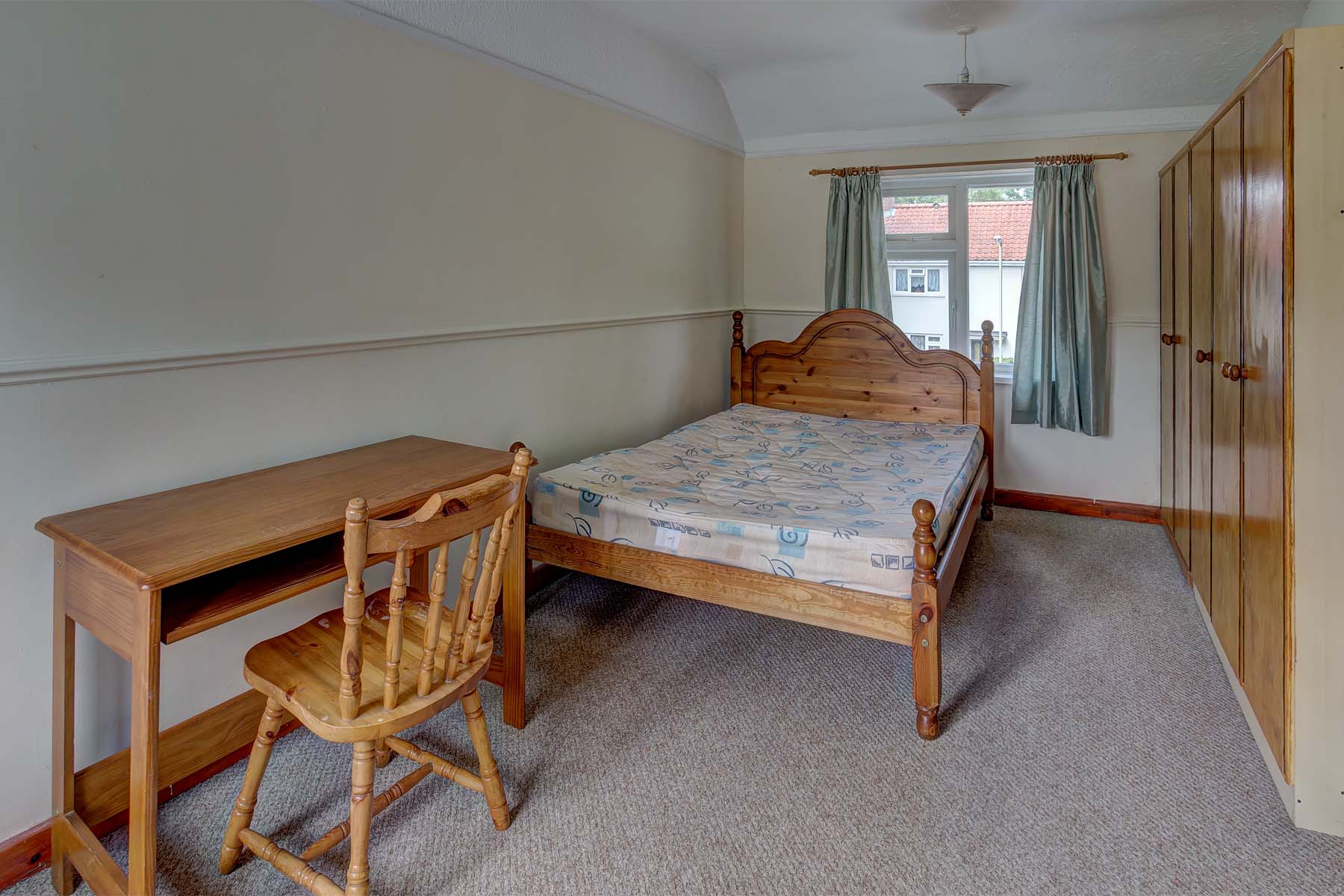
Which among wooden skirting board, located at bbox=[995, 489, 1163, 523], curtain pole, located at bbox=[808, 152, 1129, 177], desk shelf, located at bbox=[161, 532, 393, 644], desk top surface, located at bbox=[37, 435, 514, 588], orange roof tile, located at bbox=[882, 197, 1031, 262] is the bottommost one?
wooden skirting board, located at bbox=[995, 489, 1163, 523]

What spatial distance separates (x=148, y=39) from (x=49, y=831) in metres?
1.83

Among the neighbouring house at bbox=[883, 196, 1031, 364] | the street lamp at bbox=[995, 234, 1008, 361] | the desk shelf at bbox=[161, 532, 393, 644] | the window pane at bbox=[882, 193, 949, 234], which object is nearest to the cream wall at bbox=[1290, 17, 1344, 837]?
the desk shelf at bbox=[161, 532, 393, 644]

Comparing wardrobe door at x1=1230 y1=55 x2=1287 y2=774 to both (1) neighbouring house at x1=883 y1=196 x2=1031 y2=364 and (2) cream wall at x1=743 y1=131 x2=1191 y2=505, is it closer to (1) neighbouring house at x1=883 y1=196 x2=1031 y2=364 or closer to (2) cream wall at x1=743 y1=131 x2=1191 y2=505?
(2) cream wall at x1=743 y1=131 x2=1191 y2=505

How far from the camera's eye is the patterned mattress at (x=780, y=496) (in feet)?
7.86

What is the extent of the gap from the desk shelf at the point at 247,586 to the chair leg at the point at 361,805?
14.5 inches

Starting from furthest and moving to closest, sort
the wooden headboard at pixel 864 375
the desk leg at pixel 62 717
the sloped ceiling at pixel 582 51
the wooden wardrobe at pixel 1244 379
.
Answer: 1. the wooden headboard at pixel 864 375
2. the sloped ceiling at pixel 582 51
3. the wooden wardrobe at pixel 1244 379
4. the desk leg at pixel 62 717

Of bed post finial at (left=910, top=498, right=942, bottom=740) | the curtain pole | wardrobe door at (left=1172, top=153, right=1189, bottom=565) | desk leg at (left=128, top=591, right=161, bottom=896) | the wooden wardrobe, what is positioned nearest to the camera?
desk leg at (left=128, top=591, right=161, bottom=896)

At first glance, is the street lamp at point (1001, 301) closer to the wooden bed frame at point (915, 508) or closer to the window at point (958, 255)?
the window at point (958, 255)

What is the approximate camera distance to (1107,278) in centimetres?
416

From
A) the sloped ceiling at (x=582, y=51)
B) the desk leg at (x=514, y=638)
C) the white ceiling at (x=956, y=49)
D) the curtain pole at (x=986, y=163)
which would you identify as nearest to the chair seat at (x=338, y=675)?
the desk leg at (x=514, y=638)

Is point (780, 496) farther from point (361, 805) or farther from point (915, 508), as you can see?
point (361, 805)

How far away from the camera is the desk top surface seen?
1.52 metres

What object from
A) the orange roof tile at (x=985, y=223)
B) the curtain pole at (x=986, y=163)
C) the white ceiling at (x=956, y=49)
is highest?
the white ceiling at (x=956, y=49)

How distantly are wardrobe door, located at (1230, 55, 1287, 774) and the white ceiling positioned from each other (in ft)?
4.82
